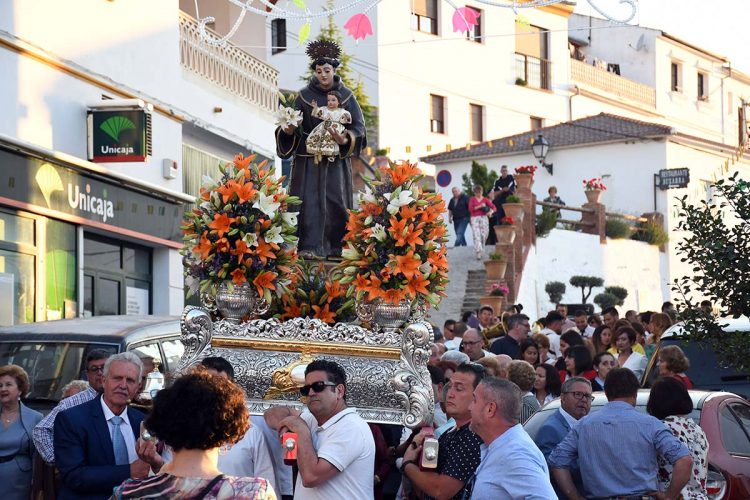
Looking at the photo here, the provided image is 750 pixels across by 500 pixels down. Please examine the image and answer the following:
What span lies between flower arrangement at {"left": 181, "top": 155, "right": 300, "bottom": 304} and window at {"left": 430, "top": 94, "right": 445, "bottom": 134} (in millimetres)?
40501

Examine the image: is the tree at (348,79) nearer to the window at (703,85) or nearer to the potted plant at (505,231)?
the potted plant at (505,231)

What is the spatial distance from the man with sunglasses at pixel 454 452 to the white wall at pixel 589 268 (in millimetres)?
24093

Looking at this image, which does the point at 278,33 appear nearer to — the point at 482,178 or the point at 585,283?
the point at 482,178

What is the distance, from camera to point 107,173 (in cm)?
2086

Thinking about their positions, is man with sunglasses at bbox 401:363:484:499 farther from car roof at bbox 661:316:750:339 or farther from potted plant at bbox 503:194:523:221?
potted plant at bbox 503:194:523:221

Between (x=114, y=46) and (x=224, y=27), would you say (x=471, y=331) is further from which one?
(x=224, y=27)

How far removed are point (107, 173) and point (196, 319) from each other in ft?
40.9

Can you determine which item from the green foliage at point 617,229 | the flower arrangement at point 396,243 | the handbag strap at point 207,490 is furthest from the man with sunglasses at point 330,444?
the green foliage at point 617,229

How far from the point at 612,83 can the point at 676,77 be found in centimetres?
378

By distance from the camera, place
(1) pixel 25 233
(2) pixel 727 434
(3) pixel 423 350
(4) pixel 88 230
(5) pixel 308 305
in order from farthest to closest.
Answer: (4) pixel 88 230 < (1) pixel 25 233 < (2) pixel 727 434 < (5) pixel 308 305 < (3) pixel 423 350

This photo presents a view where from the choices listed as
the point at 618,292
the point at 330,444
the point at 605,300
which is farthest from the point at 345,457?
the point at 618,292

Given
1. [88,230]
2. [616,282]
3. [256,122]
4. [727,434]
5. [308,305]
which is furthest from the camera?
[616,282]

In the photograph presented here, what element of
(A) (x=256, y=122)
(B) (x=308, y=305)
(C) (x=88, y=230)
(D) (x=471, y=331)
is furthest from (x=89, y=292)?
(B) (x=308, y=305)

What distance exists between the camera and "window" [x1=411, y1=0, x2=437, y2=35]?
47.5 m
